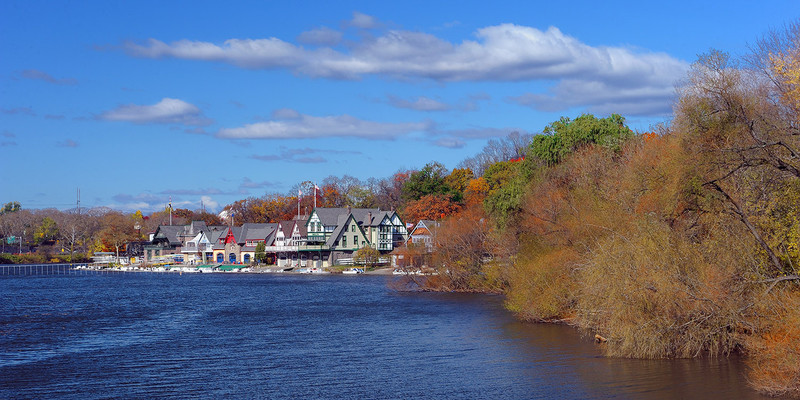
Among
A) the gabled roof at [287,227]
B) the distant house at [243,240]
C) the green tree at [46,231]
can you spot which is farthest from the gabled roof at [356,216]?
the green tree at [46,231]

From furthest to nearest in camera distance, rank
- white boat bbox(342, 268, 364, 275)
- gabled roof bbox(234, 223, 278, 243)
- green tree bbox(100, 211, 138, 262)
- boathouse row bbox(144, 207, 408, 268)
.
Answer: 1. green tree bbox(100, 211, 138, 262)
2. gabled roof bbox(234, 223, 278, 243)
3. boathouse row bbox(144, 207, 408, 268)
4. white boat bbox(342, 268, 364, 275)

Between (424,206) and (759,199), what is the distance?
295 ft

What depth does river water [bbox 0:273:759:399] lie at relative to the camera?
2516cm

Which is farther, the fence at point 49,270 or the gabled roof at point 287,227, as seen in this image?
the fence at point 49,270

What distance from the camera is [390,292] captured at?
6994 cm

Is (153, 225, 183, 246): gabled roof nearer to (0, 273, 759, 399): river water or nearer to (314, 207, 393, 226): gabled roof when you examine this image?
(314, 207, 393, 226): gabled roof

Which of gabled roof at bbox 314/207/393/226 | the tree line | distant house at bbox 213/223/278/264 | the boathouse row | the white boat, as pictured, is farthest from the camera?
distant house at bbox 213/223/278/264

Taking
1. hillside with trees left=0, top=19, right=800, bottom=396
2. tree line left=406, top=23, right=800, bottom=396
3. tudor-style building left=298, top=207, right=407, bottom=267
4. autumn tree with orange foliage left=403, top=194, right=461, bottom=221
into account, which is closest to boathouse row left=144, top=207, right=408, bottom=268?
tudor-style building left=298, top=207, right=407, bottom=267

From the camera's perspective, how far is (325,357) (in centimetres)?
3262

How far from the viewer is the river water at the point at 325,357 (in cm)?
2516

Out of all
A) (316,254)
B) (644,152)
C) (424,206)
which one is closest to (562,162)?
(644,152)

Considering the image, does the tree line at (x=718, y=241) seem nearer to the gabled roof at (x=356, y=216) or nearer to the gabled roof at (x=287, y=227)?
the gabled roof at (x=356, y=216)

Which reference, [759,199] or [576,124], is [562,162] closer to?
[576,124]

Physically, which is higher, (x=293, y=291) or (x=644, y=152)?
(x=644, y=152)
